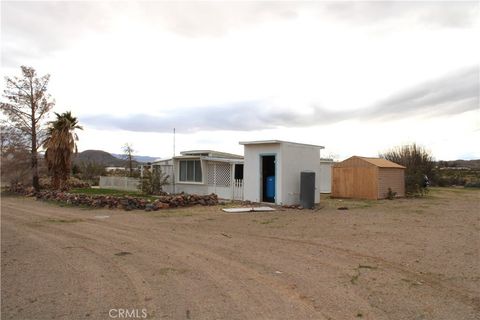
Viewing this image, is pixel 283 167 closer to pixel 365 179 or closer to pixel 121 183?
pixel 365 179

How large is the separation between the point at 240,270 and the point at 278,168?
1081 cm

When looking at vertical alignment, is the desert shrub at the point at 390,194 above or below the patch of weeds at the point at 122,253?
above

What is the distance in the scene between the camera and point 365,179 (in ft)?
71.9

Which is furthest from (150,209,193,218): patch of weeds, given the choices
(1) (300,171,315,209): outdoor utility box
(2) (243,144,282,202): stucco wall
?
(1) (300,171,315,209): outdoor utility box

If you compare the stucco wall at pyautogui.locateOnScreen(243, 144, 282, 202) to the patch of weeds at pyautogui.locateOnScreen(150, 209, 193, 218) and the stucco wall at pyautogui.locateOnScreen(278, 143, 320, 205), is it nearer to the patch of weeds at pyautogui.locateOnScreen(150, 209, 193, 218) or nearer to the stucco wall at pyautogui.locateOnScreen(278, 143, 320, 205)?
the stucco wall at pyautogui.locateOnScreen(278, 143, 320, 205)

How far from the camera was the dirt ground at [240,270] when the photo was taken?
14.9 feet

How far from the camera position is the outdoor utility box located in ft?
53.1

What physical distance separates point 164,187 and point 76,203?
638 centimetres

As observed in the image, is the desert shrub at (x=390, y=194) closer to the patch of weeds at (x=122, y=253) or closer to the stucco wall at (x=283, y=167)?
the stucco wall at (x=283, y=167)

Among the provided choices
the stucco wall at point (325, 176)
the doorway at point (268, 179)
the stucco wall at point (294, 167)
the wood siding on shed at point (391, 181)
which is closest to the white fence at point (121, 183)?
the doorway at point (268, 179)

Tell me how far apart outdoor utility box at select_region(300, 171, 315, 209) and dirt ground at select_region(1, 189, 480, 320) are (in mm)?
4534

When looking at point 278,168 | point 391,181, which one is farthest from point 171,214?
point 391,181

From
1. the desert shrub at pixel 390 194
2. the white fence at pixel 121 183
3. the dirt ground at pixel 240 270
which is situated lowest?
the dirt ground at pixel 240 270

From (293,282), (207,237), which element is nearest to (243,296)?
(293,282)
